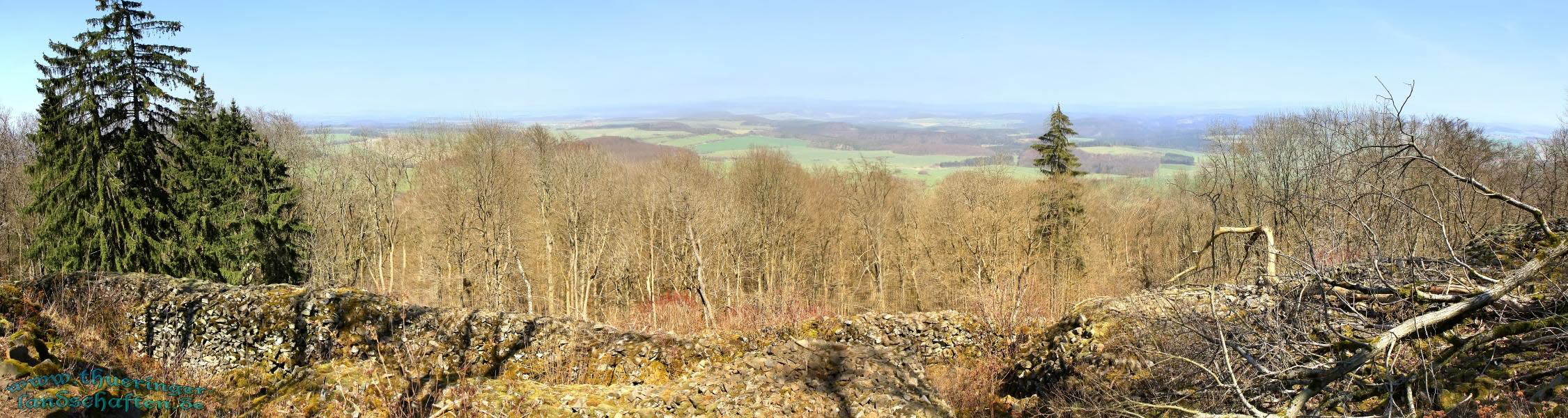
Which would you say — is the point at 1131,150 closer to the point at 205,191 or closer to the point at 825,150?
the point at 825,150

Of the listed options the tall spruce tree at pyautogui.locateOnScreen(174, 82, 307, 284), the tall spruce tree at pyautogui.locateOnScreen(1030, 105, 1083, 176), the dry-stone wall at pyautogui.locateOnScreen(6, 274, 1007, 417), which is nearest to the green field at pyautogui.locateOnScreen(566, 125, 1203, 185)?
the tall spruce tree at pyautogui.locateOnScreen(1030, 105, 1083, 176)

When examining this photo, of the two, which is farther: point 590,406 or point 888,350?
point 888,350

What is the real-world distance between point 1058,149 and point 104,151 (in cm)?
3227

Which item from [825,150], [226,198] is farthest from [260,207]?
[825,150]

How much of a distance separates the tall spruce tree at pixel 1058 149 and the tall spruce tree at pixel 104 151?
99.5 ft

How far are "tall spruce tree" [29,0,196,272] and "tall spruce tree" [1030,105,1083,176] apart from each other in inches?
1194

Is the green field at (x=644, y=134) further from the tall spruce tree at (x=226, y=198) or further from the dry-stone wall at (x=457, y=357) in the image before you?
the dry-stone wall at (x=457, y=357)

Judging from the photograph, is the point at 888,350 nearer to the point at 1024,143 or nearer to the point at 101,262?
the point at 101,262

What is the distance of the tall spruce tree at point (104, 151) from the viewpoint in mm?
17062

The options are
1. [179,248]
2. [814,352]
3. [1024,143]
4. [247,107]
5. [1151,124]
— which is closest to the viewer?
[814,352]

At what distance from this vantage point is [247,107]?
30.8m

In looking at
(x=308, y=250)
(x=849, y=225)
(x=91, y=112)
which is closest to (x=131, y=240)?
(x=91, y=112)

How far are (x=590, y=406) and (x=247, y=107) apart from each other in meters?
33.9

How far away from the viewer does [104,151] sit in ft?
57.6
